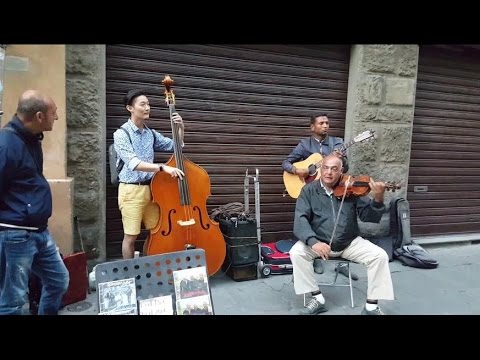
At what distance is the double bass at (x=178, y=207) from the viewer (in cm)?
332

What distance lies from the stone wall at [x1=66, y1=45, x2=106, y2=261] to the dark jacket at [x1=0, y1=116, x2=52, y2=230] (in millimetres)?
1171

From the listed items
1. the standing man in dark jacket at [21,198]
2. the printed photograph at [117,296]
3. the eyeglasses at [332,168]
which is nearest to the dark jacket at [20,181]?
the standing man in dark jacket at [21,198]

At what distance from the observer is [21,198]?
245cm

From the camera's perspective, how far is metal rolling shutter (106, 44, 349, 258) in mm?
4082

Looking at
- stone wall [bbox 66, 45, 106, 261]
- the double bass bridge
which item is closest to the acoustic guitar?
the double bass bridge

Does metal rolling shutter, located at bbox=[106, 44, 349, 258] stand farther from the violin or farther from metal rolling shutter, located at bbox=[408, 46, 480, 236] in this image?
the violin

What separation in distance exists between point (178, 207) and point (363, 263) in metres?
1.63

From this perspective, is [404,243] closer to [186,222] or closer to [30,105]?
[186,222]

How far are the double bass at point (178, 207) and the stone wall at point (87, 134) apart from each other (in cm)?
78

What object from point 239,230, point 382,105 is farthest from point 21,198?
point 382,105

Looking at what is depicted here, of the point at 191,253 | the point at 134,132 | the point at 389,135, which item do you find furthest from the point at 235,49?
→ the point at 191,253

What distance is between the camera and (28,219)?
8.06 feet

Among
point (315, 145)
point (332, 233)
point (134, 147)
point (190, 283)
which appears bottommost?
point (190, 283)

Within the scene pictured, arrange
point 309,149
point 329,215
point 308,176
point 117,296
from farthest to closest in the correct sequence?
point 309,149 → point 308,176 → point 329,215 → point 117,296
